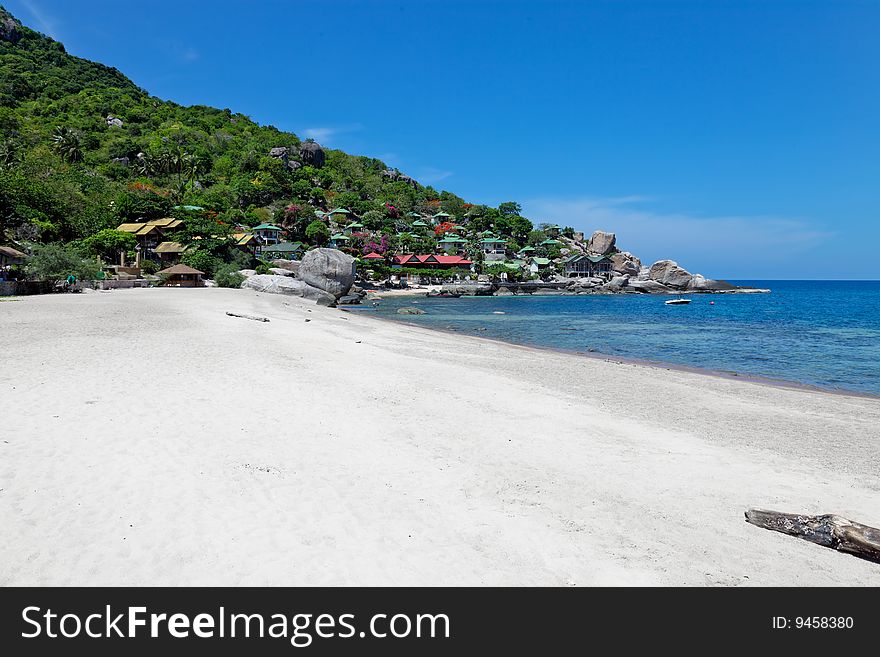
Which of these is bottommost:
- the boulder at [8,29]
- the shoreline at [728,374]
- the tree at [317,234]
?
the shoreline at [728,374]

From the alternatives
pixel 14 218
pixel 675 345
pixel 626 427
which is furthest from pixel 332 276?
pixel 626 427

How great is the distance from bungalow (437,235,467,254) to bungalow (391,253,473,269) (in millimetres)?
9813

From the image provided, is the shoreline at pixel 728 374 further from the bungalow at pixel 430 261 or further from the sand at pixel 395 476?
the bungalow at pixel 430 261

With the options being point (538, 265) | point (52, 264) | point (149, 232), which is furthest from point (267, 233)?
point (538, 265)

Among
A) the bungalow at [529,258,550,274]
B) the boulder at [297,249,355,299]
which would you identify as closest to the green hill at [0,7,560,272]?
the boulder at [297,249,355,299]

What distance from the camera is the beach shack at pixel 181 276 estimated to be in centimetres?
4962

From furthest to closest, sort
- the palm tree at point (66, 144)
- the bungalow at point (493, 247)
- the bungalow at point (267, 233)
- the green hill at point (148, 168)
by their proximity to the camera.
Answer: the bungalow at point (493, 247) → the palm tree at point (66, 144) → the bungalow at point (267, 233) → the green hill at point (148, 168)

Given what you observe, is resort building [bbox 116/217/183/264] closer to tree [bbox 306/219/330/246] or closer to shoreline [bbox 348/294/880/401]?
tree [bbox 306/219/330/246]

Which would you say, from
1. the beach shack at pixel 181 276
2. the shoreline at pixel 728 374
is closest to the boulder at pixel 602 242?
the beach shack at pixel 181 276

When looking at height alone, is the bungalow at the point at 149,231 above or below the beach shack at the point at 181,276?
above

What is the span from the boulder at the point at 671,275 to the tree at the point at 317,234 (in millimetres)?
72123

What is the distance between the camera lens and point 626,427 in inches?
370

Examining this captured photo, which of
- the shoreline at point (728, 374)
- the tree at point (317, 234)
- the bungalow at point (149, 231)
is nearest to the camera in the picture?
the shoreline at point (728, 374)

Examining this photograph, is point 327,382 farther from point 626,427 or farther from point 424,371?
point 626,427
